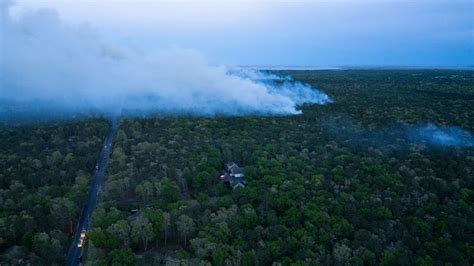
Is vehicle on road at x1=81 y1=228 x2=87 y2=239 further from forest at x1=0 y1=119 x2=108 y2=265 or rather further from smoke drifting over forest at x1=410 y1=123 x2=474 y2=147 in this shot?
smoke drifting over forest at x1=410 y1=123 x2=474 y2=147

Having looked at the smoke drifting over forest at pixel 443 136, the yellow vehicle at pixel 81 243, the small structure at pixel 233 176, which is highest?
the smoke drifting over forest at pixel 443 136

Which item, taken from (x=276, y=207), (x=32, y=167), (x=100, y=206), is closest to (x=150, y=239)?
(x=100, y=206)

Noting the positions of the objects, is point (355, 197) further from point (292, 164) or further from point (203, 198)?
point (203, 198)

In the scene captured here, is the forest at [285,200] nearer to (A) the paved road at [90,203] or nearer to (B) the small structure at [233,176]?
(B) the small structure at [233,176]

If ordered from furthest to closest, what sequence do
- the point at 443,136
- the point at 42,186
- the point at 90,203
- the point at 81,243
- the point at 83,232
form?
the point at 443,136, the point at 42,186, the point at 90,203, the point at 83,232, the point at 81,243

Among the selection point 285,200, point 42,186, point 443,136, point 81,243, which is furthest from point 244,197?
point 443,136

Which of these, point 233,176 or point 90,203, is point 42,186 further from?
point 233,176

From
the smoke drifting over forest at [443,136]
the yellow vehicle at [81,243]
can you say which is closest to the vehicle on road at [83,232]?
the yellow vehicle at [81,243]
